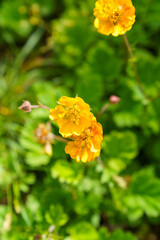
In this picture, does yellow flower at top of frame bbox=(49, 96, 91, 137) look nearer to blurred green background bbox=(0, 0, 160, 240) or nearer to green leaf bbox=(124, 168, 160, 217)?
blurred green background bbox=(0, 0, 160, 240)

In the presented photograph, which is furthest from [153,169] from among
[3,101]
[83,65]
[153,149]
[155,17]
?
[3,101]

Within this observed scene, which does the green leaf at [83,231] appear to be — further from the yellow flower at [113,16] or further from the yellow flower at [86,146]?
the yellow flower at [113,16]

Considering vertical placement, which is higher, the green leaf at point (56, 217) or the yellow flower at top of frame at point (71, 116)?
the yellow flower at top of frame at point (71, 116)

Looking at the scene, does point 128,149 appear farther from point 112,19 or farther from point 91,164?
point 112,19

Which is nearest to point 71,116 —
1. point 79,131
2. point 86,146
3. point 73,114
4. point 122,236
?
point 73,114

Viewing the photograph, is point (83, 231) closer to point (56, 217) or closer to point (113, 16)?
point (56, 217)

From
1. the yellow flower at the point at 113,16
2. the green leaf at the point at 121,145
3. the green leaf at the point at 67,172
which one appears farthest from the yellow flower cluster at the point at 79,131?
the green leaf at the point at 121,145
